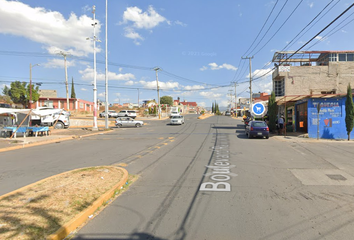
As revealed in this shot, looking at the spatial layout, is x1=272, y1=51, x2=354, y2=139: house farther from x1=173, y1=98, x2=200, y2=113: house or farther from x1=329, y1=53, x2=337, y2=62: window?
x1=173, y1=98, x2=200, y2=113: house

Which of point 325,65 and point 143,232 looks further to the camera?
point 325,65

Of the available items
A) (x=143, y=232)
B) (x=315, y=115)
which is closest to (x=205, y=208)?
(x=143, y=232)

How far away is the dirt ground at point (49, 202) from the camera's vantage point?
12.0 feet

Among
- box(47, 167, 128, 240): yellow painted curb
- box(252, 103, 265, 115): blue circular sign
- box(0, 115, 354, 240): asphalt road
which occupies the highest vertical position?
box(252, 103, 265, 115): blue circular sign

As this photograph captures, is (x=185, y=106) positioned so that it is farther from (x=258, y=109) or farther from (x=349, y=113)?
(x=349, y=113)

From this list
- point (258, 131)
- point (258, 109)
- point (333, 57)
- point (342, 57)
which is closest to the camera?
point (258, 131)

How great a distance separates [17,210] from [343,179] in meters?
8.28

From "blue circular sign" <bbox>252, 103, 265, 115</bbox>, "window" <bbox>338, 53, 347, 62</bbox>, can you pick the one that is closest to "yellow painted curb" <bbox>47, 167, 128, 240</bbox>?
"blue circular sign" <bbox>252, 103, 265, 115</bbox>

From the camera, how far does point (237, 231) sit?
3766mm

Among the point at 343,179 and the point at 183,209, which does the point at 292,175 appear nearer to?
the point at 343,179

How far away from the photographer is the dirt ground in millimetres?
3650

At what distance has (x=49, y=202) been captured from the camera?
467 cm

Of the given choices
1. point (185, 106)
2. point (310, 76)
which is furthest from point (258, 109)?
point (185, 106)

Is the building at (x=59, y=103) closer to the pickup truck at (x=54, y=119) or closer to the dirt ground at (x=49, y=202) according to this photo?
the pickup truck at (x=54, y=119)
